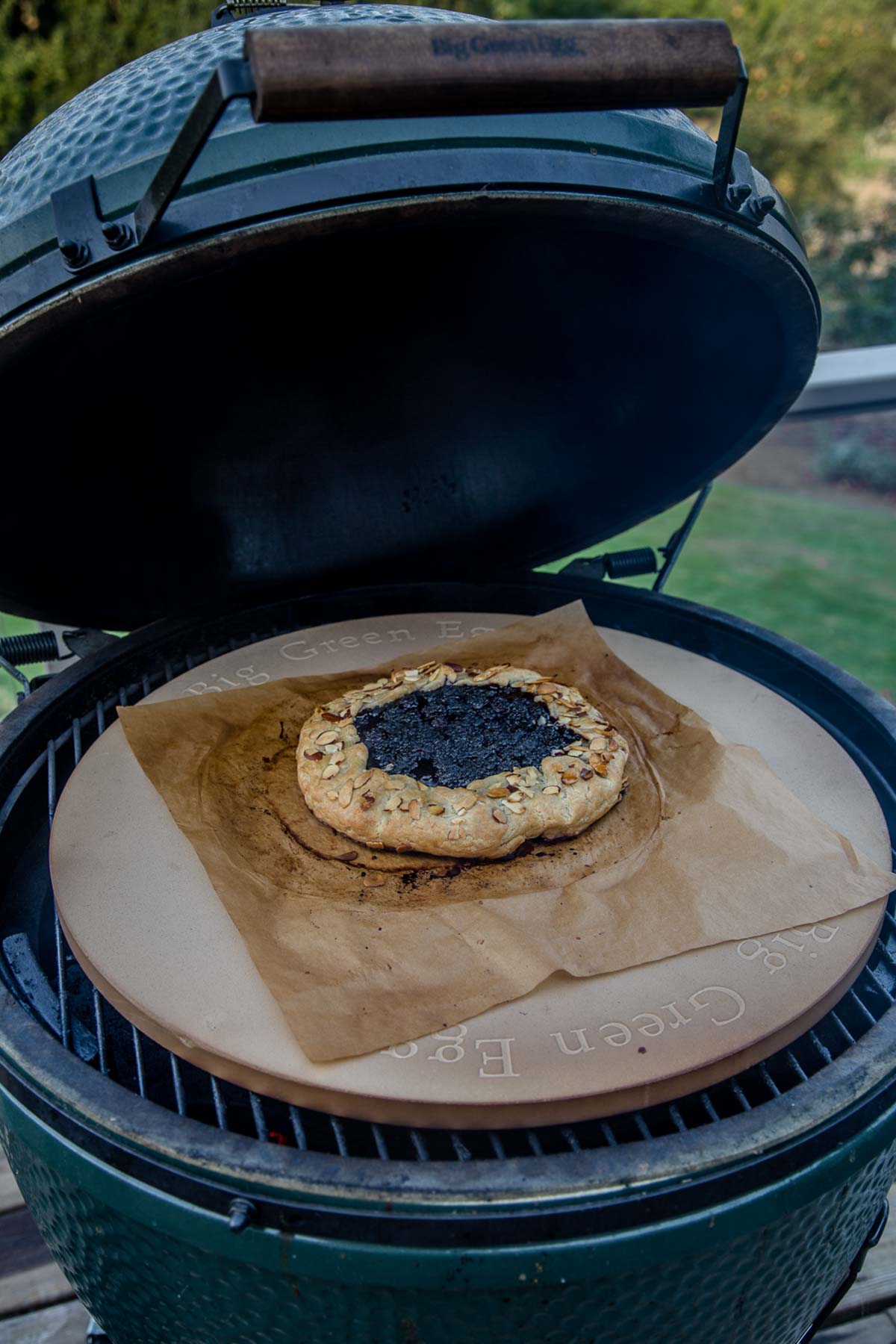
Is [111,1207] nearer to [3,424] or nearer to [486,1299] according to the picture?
[486,1299]

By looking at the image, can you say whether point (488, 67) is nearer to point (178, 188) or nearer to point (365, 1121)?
point (178, 188)

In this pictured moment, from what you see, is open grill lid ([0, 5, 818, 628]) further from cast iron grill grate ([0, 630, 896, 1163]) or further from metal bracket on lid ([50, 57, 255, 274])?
cast iron grill grate ([0, 630, 896, 1163])

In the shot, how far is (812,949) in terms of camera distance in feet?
4.29

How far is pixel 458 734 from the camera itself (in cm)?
173

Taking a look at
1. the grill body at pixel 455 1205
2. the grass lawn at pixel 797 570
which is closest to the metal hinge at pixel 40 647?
the grill body at pixel 455 1205

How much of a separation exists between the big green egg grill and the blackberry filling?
0.54 m

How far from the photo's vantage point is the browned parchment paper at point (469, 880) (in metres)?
1.24

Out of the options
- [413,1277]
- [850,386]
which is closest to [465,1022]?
[413,1277]

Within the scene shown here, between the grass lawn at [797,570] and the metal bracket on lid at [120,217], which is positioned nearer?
the metal bracket on lid at [120,217]

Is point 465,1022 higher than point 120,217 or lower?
lower

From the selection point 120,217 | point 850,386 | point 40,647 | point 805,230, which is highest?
point 120,217

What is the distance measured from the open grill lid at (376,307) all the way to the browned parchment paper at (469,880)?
1.64 feet

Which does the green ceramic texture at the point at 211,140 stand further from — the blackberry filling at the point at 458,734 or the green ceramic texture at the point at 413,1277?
the green ceramic texture at the point at 413,1277

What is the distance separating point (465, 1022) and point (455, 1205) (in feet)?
0.82
